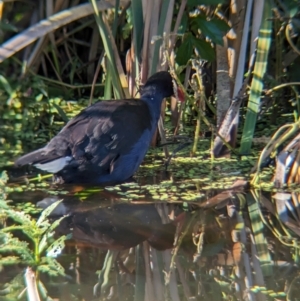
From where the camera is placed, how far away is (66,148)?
10.5ft

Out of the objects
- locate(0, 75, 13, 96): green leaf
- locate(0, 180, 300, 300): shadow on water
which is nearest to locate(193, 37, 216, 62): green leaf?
locate(0, 180, 300, 300): shadow on water

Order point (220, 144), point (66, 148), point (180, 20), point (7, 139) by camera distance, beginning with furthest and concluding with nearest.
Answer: point (7, 139) → point (220, 144) → point (180, 20) → point (66, 148)

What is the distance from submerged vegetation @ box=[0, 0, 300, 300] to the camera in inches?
87.9

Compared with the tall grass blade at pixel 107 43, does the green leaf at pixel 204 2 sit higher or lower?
higher

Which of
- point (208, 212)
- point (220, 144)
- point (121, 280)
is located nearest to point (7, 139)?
point (220, 144)

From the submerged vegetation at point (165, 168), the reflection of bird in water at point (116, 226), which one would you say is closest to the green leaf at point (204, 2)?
the submerged vegetation at point (165, 168)

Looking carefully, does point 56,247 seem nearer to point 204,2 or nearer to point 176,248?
point 176,248

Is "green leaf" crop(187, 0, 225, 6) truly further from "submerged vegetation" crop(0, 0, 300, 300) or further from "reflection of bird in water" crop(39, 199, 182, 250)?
"reflection of bird in water" crop(39, 199, 182, 250)

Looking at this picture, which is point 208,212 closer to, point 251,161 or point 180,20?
point 251,161

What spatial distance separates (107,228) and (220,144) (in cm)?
113

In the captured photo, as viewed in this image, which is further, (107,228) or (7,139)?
(7,139)

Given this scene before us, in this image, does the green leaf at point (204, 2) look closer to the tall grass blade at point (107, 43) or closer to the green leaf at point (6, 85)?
the tall grass blade at point (107, 43)

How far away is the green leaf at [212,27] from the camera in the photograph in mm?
3311

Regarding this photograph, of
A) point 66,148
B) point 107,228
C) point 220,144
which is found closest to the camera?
point 107,228
